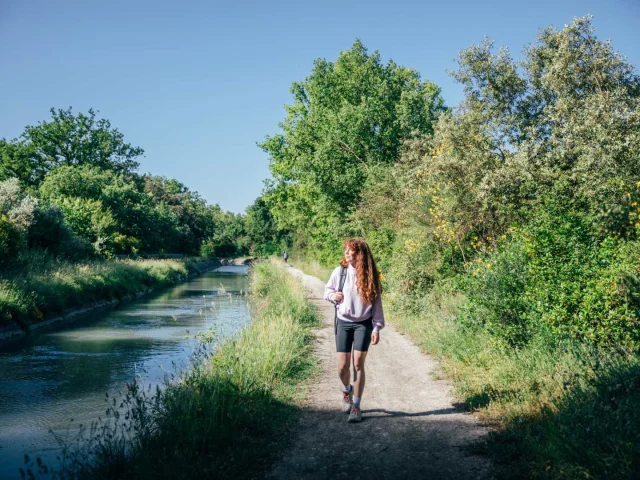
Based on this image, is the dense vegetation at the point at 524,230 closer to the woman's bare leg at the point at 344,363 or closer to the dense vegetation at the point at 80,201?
the woman's bare leg at the point at 344,363

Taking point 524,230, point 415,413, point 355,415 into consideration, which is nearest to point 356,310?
point 355,415

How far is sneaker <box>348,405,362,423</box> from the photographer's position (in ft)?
19.9

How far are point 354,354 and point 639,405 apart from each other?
9.76 ft

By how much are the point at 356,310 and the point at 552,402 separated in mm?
2383

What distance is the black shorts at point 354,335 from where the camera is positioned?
611 cm

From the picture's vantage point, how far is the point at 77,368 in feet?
39.2

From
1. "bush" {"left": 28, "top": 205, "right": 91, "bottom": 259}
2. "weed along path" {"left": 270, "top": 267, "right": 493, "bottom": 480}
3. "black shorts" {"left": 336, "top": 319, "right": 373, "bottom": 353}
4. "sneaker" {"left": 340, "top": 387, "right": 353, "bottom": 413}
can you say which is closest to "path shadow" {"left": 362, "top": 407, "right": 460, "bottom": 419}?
"weed along path" {"left": 270, "top": 267, "right": 493, "bottom": 480}

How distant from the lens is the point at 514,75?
15.5 metres

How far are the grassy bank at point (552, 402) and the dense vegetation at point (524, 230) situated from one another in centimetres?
2

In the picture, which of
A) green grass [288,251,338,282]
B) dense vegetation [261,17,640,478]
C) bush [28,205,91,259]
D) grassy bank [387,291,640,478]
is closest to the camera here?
grassy bank [387,291,640,478]

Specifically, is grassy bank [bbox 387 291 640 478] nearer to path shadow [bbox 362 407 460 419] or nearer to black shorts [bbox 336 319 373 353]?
path shadow [bbox 362 407 460 419]

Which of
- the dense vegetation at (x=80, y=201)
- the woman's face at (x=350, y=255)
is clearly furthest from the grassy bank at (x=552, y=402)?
the dense vegetation at (x=80, y=201)

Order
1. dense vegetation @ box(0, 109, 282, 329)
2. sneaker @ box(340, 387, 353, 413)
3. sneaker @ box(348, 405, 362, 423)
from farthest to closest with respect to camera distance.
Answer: dense vegetation @ box(0, 109, 282, 329)
sneaker @ box(340, 387, 353, 413)
sneaker @ box(348, 405, 362, 423)

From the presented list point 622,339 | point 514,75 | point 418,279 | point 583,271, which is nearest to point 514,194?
point 418,279
